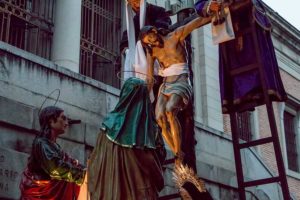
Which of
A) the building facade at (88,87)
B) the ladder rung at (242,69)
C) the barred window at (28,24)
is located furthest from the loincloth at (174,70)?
the barred window at (28,24)

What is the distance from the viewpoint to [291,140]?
19.7 metres

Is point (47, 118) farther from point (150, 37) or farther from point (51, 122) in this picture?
point (150, 37)

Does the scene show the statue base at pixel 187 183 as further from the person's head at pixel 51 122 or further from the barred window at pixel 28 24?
the barred window at pixel 28 24

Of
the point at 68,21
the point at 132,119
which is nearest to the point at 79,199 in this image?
the point at 132,119

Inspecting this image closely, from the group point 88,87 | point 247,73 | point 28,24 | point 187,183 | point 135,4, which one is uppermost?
point 28,24

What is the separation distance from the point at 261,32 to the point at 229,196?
14.5 feet

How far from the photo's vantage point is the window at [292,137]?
19297mm

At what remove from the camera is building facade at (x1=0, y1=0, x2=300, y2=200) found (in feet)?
24.2

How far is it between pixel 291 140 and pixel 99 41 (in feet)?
31.3

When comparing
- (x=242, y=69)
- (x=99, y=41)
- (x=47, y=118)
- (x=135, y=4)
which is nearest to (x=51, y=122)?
(x=47, y=118)

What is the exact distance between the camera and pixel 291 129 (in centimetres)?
2006

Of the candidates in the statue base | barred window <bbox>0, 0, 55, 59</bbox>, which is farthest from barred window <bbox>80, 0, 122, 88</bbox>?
the statue base

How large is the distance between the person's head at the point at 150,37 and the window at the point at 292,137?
13839 mm

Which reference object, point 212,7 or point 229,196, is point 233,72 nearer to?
point 212,7
